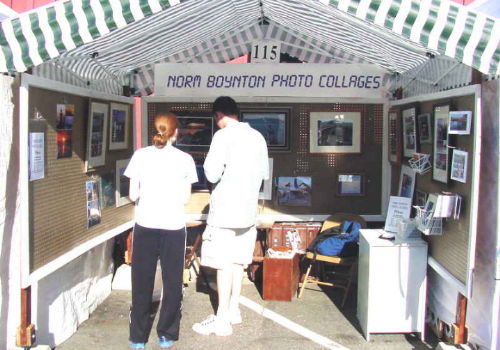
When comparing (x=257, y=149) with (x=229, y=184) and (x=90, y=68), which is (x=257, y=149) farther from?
(x=90, y=68)

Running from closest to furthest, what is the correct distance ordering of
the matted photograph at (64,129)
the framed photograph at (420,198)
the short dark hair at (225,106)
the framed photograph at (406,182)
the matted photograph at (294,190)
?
the matted photograph at (64,129) < the short dark hair at (225,106) < the framed photograph at (420,198) < the framed photograph at (406,182) < the matted photograph at (294,190)

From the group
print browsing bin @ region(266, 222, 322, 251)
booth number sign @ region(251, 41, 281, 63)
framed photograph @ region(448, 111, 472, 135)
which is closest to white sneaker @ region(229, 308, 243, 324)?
print browsing bin @ region(266, 222, 322, 251)

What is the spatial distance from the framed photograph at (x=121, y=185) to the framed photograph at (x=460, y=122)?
315cm

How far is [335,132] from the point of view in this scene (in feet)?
19.7

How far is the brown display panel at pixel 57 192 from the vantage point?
3646 millimetres

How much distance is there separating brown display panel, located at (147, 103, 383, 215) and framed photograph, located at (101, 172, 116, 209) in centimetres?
105

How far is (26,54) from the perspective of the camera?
10.4ft

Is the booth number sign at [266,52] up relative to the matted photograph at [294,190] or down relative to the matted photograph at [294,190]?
up

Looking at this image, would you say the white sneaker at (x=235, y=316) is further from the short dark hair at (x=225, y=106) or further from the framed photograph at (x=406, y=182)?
the framed photograph at (x=406, y=182)

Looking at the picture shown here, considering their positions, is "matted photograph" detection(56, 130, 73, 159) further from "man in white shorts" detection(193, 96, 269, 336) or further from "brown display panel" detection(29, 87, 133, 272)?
"man in white shorts" detection(193, 96, 269, 336)

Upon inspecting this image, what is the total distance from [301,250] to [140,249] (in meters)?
2.32

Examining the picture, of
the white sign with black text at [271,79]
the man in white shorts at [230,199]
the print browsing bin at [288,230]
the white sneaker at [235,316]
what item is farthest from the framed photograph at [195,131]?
the white sneaker at [235,316]

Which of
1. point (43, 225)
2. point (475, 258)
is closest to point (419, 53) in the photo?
point (475, 258)

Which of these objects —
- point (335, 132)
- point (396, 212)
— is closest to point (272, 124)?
point (335, 132)
